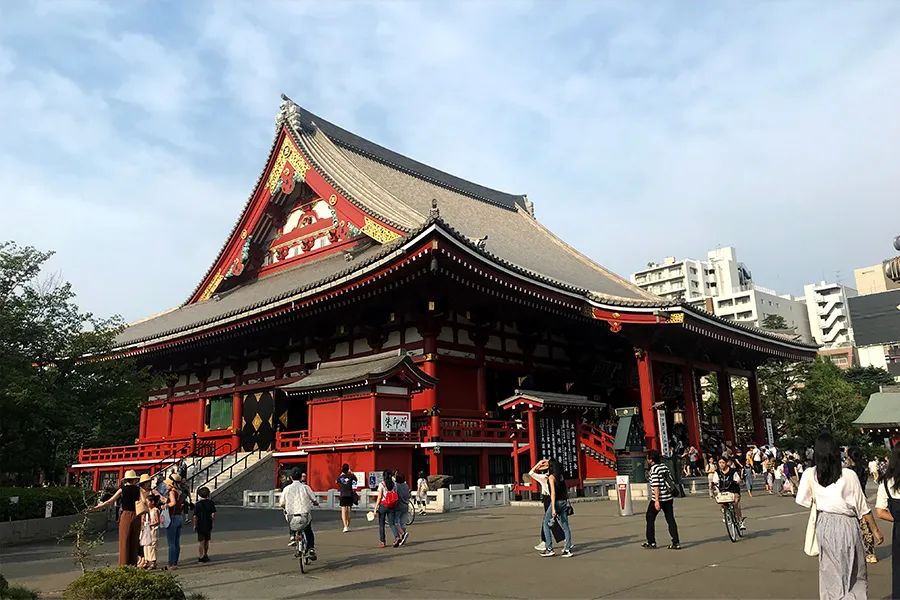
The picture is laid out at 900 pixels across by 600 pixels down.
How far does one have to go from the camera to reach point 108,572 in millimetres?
7672

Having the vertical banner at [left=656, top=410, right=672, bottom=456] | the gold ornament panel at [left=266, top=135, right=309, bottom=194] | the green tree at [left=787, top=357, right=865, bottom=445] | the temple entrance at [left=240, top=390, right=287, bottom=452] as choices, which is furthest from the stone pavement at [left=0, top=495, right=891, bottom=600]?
the green tree at [left=787, top=357, right=865, bottom=445]

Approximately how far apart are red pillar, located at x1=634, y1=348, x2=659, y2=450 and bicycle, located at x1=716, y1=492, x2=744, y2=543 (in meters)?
11.5

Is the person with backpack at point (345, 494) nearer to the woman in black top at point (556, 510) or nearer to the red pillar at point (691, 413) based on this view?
the woman in black top at point (556, 510)

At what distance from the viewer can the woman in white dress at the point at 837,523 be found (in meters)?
6.24

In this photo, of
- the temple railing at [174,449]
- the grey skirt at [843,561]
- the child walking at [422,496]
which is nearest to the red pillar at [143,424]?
the temple railing at [174,449]

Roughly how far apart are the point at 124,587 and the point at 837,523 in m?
7.03

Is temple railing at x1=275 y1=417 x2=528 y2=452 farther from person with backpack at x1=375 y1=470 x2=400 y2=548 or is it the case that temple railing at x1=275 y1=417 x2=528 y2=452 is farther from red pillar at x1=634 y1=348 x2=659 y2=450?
person with backpack at x1=375 y1=470 x2=400 y2=548

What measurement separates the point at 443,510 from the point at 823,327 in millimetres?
116758

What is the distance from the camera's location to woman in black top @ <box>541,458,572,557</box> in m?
11.1

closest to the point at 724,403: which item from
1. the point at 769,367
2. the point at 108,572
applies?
the point at 769,367

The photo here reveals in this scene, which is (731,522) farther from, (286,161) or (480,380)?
(286,161)

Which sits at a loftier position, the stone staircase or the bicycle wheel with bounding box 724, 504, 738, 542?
the stone staircase

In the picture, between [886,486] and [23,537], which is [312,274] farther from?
[886,486]

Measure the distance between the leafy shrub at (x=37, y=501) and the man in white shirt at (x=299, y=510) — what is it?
7.27m
